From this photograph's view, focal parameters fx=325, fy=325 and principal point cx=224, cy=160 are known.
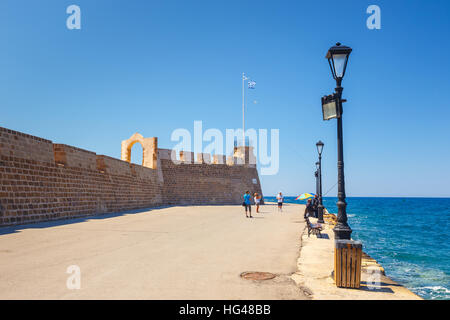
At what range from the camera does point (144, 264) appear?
6086 mm

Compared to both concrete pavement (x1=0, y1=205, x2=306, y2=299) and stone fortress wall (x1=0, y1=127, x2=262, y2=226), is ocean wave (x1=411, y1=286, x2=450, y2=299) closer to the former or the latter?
concrete pavement (x1=0, y1=205, x2=306, y2=299)

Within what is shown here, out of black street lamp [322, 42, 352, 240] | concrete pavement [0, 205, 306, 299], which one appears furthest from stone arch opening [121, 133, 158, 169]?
black street lamp [322, 42, 352, 240]

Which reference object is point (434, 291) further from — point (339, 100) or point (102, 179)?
point (102, 179)

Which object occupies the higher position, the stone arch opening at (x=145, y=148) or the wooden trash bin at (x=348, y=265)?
the stone arch opening at (x=145, y=148)

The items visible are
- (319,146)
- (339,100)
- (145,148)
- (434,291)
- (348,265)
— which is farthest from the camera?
(145,148)

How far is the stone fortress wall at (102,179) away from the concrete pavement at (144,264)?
7.92ft

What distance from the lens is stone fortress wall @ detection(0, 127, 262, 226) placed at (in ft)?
39.3

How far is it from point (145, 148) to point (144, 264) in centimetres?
2268

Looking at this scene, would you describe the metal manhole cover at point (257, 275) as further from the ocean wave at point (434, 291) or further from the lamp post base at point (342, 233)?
the ocean wave at point (434, 291)

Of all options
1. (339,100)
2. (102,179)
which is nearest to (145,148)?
(102,179)

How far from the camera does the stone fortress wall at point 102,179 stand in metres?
12.0

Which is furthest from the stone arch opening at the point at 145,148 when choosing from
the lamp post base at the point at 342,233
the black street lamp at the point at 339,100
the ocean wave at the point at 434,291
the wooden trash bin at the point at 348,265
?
the wooden trash bin at the point at 348,265

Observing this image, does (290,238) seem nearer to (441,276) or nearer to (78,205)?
(441,276)

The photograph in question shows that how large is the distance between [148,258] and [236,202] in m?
27.7
